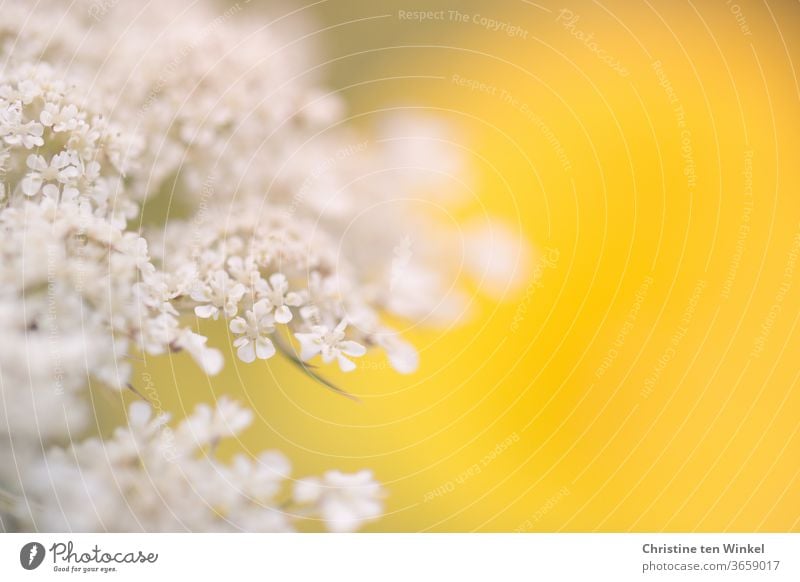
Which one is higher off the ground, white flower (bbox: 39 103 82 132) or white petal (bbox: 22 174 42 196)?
white flower (bbox: 39 103 82 132)

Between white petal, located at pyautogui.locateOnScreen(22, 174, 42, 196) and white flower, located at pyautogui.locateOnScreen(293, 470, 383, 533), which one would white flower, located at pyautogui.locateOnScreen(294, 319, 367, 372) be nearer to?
white flower, located at pyautogui.locateOnScreen(293, 470, 383, 533)

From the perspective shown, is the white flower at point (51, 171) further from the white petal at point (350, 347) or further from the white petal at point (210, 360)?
the white petal at point (350, 347)

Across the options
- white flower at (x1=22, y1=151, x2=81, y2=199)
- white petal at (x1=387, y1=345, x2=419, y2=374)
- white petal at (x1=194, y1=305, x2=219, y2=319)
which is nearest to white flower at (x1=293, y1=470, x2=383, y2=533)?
white petal at (x1=387, y1=345, x2=419, y2=374)

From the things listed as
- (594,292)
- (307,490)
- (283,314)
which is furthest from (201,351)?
(594,292)

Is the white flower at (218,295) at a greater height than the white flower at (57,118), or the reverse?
the white flower at (57,118)
